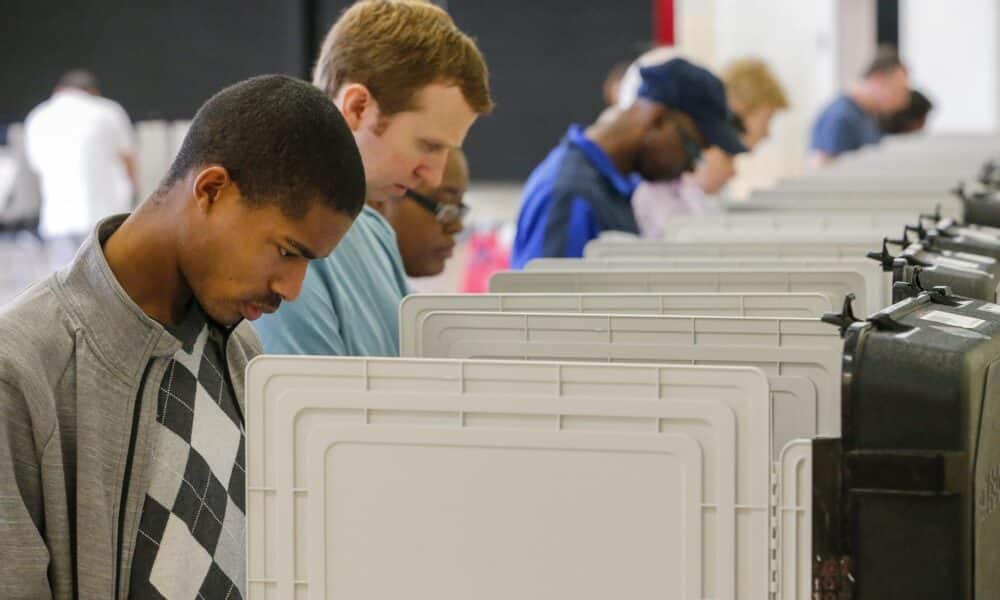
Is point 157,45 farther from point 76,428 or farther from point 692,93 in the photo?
point 76,428

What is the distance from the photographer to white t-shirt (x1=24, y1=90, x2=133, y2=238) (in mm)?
8047

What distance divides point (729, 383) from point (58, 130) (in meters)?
7.42

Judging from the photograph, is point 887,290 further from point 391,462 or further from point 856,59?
point 856,59

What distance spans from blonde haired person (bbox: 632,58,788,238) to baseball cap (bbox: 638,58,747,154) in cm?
16

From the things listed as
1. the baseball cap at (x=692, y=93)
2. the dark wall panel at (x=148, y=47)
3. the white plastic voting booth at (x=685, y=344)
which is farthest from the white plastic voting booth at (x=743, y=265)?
the dark wall panel at (x=148, y=47)

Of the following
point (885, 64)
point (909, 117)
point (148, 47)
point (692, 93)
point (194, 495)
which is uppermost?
point (885, 64)

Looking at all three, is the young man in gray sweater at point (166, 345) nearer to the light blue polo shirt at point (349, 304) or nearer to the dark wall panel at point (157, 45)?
the light blue polo shirt at point (349, 304)

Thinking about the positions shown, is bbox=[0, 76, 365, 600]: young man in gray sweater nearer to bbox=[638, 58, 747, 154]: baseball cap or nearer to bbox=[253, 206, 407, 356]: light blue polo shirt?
bbox=[253, 206, 407, 356]: light blue polo shirt

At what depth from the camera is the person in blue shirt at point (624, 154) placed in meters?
3.18

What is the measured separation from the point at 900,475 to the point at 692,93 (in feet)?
7.38

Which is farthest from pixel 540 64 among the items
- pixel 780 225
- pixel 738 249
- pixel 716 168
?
pixel 738 249

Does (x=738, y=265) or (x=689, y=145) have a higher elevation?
(x=689, y=145)

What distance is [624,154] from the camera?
338 centimetres

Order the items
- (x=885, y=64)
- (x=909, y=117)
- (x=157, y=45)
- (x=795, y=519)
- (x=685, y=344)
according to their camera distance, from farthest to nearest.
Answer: (x=909, y=117), (x=885, y=64), (x=157, y=45), (x=685, y=344), (x=795, y=519)
